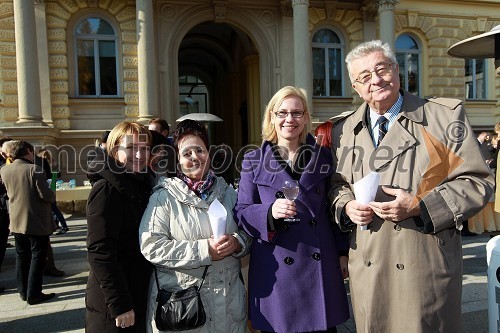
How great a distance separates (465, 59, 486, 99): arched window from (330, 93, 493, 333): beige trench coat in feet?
58.8

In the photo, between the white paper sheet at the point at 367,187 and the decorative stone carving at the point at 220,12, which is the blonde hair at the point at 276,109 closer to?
the white paper sheet at the point at 367,187

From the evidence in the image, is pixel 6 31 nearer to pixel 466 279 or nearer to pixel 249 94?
pixel 249 94

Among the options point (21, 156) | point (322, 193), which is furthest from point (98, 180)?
point (21, 156)

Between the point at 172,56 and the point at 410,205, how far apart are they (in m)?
13.4

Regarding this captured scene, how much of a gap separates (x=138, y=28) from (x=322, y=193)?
1183 centimetres

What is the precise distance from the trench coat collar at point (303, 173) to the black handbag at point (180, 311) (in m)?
0.75

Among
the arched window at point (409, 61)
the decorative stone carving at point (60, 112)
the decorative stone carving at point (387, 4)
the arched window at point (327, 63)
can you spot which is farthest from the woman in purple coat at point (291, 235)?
the arched window at point (409, 61)

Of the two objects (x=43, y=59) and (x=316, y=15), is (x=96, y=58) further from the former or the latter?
(x=316, y=15)

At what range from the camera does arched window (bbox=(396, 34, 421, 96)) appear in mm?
16812

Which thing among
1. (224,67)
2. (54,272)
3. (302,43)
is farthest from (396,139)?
(224,67)

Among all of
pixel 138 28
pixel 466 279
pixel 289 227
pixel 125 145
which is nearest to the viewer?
pixel 289 227

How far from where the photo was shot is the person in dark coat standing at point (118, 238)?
227 centimetres

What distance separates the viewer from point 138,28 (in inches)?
500

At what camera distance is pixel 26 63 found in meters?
11.7
